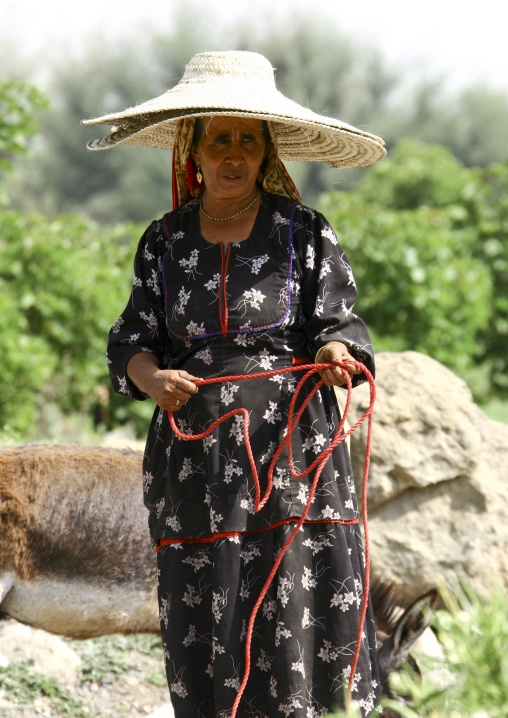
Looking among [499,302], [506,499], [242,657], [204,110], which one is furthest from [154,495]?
[499,302]

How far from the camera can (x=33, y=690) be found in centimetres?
364

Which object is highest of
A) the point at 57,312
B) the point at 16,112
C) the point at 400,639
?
the point at 16,112

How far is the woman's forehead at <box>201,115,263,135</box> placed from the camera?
2.60 meters

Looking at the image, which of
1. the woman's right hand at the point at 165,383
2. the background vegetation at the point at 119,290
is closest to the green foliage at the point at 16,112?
the background vegetation at the point at 119,290

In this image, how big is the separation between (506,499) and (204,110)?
261 cm

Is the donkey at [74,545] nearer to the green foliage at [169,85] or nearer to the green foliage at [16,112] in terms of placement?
the green foliage at [16,112]

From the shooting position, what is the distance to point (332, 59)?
1882 inches

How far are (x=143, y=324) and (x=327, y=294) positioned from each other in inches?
23.9

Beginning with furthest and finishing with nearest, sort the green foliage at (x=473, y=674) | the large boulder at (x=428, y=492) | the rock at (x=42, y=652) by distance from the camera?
the large boulder at (x=428, y=492)
the rock at (x=42, y=652)
the green foliage at (x=473, y=674)

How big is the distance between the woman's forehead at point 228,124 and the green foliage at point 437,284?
5198 mm

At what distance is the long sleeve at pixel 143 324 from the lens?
2.71 meters

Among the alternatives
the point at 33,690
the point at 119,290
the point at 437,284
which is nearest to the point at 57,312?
the point at 119,290

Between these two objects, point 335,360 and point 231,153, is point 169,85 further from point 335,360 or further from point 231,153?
point 335,360

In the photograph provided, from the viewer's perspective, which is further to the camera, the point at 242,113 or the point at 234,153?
the point at 234,153
